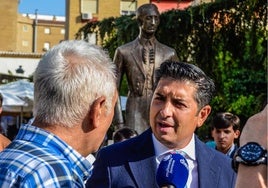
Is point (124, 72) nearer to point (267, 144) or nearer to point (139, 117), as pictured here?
point (139, 117)

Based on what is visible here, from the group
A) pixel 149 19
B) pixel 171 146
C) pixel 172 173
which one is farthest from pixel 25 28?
pixel 172 173

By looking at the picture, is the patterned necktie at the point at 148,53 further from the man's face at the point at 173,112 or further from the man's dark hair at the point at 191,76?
the man's face at the point at 173,112

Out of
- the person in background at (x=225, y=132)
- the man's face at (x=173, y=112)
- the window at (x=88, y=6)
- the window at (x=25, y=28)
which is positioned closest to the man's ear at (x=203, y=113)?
the man's face at (x=173, y=112)

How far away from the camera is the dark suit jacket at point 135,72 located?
8773 millimetres

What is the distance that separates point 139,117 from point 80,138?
591 centimetres

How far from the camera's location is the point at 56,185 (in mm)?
2771

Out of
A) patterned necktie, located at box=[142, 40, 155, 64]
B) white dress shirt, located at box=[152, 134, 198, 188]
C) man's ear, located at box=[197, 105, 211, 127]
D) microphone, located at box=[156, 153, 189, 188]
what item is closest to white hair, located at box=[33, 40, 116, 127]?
microphone, located at box=[156, 153, 189, 188]

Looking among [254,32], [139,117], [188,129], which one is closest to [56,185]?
[188,129]

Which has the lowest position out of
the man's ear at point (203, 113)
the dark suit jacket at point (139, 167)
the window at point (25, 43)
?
the window at point (25, 43)

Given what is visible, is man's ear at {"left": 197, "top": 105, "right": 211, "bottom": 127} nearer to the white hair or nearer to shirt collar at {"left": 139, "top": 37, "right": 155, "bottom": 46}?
the white hair

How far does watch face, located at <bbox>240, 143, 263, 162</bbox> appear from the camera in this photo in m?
2.38

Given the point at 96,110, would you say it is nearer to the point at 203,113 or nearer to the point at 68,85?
the point at 68,85

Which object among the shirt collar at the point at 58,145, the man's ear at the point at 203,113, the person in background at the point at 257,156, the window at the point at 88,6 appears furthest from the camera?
the window at the point at 88,6

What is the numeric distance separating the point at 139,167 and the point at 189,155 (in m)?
0.34
